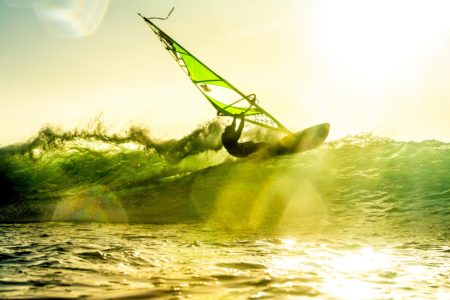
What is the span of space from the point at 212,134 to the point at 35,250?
11.8 meters

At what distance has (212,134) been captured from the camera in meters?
16.0

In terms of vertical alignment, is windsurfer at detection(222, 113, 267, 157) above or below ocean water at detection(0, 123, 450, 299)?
above

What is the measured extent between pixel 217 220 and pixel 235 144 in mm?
1603

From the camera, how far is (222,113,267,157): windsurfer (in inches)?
314

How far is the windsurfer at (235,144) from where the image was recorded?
7965 mm

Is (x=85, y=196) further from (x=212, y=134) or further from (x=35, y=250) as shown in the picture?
(x=35, y=250)

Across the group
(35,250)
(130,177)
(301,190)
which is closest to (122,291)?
(35,250)

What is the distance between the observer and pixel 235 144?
809 cm

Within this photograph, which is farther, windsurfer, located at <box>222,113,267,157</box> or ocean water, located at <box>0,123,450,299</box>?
windsurfer, located at <box>222,113,267,157</box>

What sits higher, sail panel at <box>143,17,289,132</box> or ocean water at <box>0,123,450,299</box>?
sail panel at <box>143,17,289,132</box>

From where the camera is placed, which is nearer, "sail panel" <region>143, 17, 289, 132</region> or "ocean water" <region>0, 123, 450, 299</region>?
"ocean water" <region>0, 123, 450, 299</region>

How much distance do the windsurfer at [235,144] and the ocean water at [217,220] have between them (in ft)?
4.40

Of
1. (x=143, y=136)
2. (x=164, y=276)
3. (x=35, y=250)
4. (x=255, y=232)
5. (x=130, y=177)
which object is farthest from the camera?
(x=143, y=136)

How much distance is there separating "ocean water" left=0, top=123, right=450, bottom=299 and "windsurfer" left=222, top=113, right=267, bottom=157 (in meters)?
1.34
